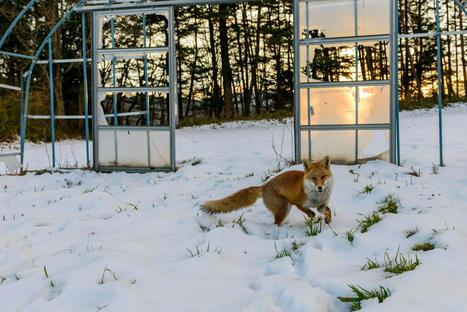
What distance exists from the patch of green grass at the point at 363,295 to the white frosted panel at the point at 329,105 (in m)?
5.24

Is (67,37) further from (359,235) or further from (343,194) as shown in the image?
(359,235)

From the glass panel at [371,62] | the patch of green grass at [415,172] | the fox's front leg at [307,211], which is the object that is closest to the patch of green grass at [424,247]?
the fox's front leg at [307,211]

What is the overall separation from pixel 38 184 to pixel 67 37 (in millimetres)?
14353

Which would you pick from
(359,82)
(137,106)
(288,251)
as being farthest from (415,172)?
(137,106)

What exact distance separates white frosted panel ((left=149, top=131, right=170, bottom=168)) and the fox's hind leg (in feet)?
14.4

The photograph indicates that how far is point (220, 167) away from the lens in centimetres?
791

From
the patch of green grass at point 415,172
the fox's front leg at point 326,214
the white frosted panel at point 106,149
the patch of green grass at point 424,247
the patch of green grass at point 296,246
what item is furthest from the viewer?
the white frosted panel at point 106,149

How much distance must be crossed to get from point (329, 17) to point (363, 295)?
6.18 m

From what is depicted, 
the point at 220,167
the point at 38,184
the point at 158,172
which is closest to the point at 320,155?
the point at 220,167

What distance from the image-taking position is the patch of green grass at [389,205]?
14.2 ft

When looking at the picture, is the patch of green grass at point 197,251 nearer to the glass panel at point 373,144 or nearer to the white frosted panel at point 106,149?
the glass panel at point 373,144

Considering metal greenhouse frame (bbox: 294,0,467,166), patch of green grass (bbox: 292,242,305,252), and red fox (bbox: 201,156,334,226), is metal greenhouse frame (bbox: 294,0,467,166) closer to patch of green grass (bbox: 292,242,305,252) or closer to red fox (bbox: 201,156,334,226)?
red fox (bbox: 201,156,334,226)

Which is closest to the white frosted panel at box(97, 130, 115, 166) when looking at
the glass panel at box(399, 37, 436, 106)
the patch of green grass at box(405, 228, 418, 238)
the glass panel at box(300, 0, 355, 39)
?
the glass panel at box(300, 0, 355, 39)

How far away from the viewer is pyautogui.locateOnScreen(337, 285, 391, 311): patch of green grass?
2.22 metres
